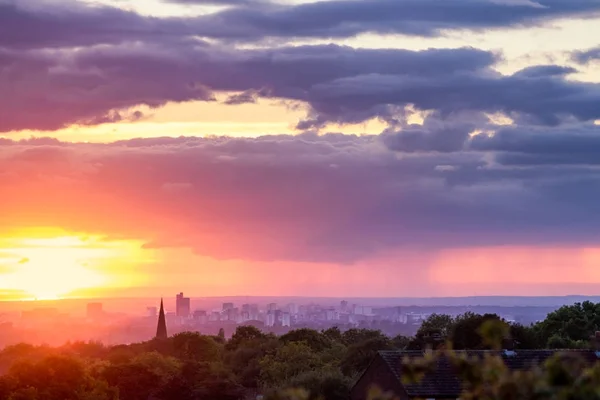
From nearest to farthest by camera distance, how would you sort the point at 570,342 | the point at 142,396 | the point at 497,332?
the point at 497,332, the point at 570,342, the point at 142,396

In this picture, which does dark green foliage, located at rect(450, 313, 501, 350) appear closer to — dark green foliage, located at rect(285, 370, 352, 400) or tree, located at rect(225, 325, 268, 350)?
dark green foliage, located at rect(285, 370, 352, 400)

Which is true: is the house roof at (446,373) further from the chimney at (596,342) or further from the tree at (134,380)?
the tree at (134,380)

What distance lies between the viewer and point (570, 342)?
3893 inches

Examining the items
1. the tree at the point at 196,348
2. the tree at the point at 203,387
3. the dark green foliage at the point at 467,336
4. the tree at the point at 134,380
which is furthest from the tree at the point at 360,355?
the tree at the point at 196,348

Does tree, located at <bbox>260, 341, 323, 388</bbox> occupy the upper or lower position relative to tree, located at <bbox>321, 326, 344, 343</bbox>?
lower

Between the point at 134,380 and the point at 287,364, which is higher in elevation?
the point at 287,364

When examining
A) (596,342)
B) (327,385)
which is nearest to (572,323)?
(327,385)

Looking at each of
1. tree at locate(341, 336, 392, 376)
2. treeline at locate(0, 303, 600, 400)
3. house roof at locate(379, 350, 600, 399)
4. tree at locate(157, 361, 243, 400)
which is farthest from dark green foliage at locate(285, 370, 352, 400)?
house roof at locate(379, 350, 600, 399)

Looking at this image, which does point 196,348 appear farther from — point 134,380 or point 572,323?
point 572,323

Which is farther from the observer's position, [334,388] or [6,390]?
[6,390]

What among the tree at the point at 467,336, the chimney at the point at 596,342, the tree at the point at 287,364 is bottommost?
the tree at the point at 287,364

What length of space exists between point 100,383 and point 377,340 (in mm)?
30982

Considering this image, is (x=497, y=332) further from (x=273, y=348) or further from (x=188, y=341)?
(x=188, y=341)

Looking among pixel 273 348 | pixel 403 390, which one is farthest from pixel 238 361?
pixel 403 390
